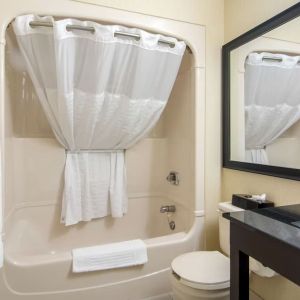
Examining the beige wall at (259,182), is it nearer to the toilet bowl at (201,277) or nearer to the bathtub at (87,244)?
the toilet bowl at (201,277)

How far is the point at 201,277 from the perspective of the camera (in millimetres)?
1434

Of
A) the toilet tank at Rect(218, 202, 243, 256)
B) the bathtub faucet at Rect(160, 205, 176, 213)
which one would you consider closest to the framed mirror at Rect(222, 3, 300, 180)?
the toilet tank at Rect(218, 202, 243, 256)

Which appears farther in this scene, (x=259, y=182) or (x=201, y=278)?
(x=259, y=182)

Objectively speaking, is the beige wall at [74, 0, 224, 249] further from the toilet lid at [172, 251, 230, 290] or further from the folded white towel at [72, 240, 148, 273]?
the folded white towel at [72, 240, 148, 273]

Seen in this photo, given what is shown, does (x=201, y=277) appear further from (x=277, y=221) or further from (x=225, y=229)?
(x=277, y=221)

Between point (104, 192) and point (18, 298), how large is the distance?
3.39 feet

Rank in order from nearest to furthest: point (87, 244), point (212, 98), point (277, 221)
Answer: point (277, 221)
point (212, 98)
point (87, 244)

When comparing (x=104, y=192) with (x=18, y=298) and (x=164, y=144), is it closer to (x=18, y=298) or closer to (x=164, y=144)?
(x=164, y=144)

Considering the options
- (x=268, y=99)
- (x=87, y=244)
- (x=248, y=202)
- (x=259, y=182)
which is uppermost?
(x=268, y=99)

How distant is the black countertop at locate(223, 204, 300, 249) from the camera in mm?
903

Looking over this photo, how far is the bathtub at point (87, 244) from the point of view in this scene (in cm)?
160

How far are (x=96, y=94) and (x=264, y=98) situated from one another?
3.95 feet

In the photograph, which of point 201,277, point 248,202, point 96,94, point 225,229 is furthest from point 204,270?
point 96,94

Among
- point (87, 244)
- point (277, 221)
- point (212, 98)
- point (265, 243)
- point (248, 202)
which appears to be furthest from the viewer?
point (87, 244)
